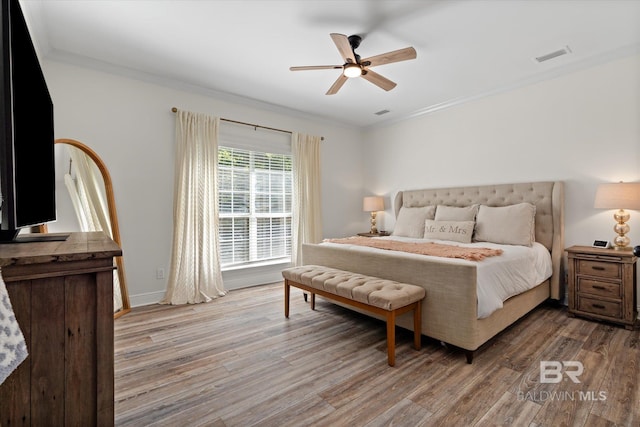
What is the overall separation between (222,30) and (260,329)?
2698 millimetres

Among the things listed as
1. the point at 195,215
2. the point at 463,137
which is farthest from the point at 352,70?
the point at 195,215

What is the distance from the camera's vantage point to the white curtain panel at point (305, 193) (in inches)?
184

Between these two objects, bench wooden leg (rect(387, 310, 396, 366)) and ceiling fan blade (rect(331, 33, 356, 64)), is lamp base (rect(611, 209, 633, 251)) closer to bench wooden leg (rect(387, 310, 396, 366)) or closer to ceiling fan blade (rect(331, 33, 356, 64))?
bench wooden leg (rect(387, 310, 396, 366))

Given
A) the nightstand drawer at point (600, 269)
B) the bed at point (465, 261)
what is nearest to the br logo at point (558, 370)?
the bed at point (465, 261)

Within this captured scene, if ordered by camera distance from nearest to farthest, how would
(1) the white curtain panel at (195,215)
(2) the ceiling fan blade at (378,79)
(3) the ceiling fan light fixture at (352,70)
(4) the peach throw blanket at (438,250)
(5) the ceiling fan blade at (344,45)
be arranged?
1. (5) the ceiling fan blade at (344,45)
2. (4) the peach throw blanket at (438,250)
3. (3) the ceiling fan light fixture at (352,70)
4. (2) the ceiling fan blade at (378,79)
5. (1) the white curtain panel at (195,215)

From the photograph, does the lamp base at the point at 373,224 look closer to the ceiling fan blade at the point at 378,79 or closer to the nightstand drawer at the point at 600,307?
the ceiling fan blade at the point at 378,79

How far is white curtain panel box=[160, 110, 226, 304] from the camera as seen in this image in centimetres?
356

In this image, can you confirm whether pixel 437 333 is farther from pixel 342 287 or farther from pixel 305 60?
pixel 305 60

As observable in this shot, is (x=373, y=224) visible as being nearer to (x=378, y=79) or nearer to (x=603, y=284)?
(x=378, y=79)

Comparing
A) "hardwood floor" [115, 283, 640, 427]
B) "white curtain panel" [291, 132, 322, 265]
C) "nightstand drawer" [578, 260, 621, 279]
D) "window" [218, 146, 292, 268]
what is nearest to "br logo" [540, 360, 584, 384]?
"hardwood floor" [115, 283, 640, 427]

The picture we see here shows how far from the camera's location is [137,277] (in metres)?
3.43

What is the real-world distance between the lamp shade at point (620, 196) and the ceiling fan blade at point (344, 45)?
8.84ft

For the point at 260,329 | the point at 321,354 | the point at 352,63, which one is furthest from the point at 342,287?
the point at 352,63

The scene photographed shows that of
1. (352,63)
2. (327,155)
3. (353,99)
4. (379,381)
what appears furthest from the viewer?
(327,155)
